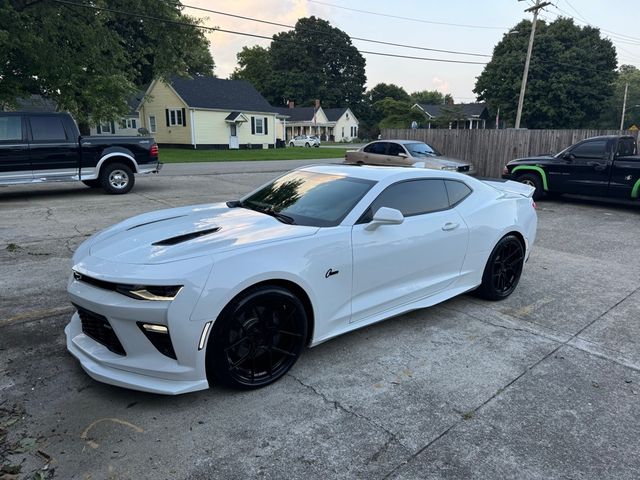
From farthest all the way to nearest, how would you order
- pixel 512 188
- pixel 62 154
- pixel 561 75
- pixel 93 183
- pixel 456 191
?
pixel 561 75, pixel 93 183, pixel 62 154, pixel 512 188, pixel 456 191

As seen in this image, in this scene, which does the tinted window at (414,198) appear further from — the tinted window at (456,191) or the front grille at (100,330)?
the front grille at (100,330)

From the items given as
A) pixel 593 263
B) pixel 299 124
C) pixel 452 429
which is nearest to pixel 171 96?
pixel 299 124

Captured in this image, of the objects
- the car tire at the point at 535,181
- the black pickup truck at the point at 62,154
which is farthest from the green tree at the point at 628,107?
the black pickup truck at the point at 62,154

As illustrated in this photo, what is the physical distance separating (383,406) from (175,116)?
36567mm

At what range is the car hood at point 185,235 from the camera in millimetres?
2976

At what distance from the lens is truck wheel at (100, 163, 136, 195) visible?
455 inches

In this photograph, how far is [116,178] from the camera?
11.8 meters

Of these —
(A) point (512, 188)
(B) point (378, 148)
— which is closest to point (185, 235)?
(A) point (512, 188)

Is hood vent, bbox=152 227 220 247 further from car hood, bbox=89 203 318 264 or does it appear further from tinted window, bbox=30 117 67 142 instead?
tinted window, bbox=30 117 67 142

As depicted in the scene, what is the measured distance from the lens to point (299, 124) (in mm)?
64062

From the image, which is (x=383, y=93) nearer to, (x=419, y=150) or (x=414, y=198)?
(x=419, y=150)

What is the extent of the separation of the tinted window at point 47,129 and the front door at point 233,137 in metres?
26.9

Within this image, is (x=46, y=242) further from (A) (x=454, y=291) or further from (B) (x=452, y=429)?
(B) (x=452, y=429)

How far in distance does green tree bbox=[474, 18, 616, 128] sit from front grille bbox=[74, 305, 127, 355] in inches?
1954
